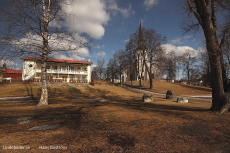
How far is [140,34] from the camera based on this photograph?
31578 mm

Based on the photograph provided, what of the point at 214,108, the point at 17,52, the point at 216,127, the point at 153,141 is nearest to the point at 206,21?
the point at 214,108

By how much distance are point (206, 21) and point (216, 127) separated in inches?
216

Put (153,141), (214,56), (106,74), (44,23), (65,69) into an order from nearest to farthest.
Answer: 1. (153,141)
2. (214,56)
3. (44,23)
4. (65,69)
5. (106,74)

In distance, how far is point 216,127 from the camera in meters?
4.19

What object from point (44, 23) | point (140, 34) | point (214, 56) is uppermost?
point (140, 34)

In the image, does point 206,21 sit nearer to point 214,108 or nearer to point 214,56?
point 214,56

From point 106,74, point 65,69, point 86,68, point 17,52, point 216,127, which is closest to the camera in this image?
point 216,127

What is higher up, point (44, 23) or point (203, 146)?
point (44, 23)

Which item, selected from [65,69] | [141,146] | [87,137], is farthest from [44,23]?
[65,69]

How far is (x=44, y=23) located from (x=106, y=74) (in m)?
71.6

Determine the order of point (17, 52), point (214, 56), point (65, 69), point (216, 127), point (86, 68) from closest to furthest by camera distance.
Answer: point (216, 127)
point (214, 56)
point (17, 52)
point (65, 69)
point (86, 68)

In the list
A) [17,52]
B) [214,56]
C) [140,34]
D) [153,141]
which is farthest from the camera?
[140,34]

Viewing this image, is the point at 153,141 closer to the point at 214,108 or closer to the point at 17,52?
the point at 214,108

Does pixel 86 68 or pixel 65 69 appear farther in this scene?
pixel 86 68
